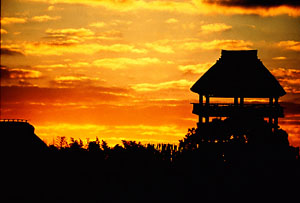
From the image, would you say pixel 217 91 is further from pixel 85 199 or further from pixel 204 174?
pixel 85 199

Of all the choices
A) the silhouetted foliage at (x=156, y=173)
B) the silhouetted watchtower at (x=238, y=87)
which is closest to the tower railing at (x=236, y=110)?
the silhouetted watchtower at (x=238, y=87)

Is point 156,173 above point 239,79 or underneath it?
underneath

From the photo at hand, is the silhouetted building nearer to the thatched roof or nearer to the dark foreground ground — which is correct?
the dark foreground ground

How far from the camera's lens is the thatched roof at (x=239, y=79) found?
158ft

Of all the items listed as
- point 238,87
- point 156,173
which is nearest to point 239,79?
point 238,87

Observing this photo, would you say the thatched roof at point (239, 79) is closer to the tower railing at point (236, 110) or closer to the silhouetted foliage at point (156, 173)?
the tower railing at point (236, 110)

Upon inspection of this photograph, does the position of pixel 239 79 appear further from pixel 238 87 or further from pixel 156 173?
pixel 156 173

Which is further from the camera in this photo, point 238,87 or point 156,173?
point 238,87

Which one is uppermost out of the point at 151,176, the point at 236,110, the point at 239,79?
the point at 239,79

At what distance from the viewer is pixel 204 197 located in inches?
1362

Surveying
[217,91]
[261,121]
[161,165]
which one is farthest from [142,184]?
[217,91]

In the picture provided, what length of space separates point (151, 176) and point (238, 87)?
1631cm

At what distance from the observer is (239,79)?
4916cm

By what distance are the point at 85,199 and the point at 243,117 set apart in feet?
54.5
